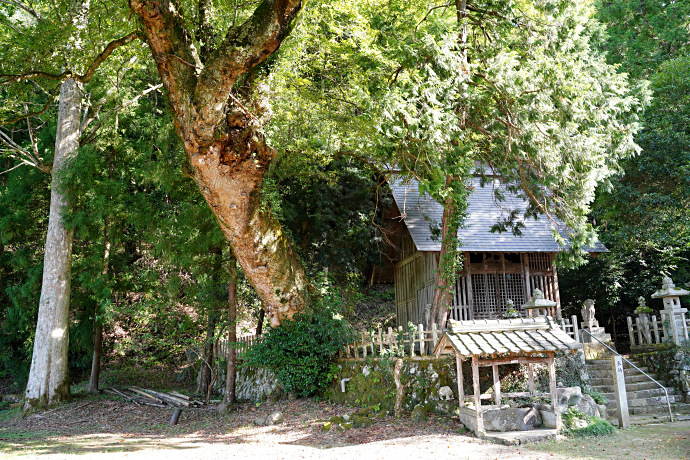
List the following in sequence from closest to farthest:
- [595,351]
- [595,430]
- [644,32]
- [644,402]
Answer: [595,430], [644,402], [595,351], [644,32]

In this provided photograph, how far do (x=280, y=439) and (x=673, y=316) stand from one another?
33.2 ft

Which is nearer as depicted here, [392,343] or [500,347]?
[500,347]

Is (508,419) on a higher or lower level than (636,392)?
lower

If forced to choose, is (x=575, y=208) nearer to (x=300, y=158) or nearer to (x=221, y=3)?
(x=300, y=158)

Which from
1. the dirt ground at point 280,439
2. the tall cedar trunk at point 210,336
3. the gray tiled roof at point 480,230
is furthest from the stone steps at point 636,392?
the tall cedar trunk at point 210,336

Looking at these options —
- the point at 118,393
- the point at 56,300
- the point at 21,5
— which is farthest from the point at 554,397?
the point at 21,5

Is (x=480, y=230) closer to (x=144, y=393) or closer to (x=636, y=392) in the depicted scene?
(x=636, y=392)

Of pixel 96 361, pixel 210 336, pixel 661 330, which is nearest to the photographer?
pixel 661 330

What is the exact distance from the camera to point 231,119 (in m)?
8.98

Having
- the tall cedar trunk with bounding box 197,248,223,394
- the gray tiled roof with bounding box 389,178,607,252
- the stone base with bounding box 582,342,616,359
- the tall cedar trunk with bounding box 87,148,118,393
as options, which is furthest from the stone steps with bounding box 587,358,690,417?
the tall cedar trunk with bounding box 87,148,118,393

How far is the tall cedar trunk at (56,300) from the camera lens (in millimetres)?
13094

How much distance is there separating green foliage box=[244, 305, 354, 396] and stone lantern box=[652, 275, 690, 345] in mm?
7985

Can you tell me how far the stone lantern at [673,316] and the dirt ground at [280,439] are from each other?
356cm

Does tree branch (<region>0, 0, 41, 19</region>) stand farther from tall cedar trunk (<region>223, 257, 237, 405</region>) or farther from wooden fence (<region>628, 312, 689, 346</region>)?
wooden fence (<region>628, 312, 689, 346</region>)
